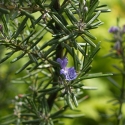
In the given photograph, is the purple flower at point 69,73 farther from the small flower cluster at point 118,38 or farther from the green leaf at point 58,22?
the small flower cluster at point 118,38

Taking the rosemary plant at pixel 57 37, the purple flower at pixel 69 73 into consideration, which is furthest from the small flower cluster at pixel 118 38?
the purple flower at pixel 69 73

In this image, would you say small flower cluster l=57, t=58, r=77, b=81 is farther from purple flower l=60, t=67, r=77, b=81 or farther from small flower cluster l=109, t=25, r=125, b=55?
small flower cluster l=109, t=25, r=125, b=55

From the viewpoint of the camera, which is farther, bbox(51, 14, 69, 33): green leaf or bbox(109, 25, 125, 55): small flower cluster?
bbox(109, 25, 125, 55): small flower cluster

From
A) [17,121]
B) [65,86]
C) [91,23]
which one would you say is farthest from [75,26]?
[17,121]

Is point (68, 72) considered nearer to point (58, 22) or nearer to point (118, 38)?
point (58, 22)

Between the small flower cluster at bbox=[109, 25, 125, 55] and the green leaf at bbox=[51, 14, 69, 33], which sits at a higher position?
the green leaf at bbox=[51, 14, 69, 33]

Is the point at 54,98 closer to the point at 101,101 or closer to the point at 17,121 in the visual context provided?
the point at 17,121

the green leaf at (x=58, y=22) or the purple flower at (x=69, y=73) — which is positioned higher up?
the green leaf at (x=58, y=22)

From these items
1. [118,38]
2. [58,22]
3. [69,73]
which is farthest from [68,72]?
[118,38]

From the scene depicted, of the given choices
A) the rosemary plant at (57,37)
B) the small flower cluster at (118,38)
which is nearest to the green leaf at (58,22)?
the rosemary plant at (57,37)

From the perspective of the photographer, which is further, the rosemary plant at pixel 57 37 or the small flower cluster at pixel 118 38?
the small flower cluster at pixel 118 38

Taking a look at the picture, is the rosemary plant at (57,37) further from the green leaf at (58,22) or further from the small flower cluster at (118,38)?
the small flower cluster at (118,38)

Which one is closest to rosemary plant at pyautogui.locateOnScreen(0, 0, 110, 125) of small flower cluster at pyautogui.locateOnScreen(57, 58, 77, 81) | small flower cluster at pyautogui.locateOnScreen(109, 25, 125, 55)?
small flower cluster at pyautogui.locateOnScreen(57, 58, 77, 81)
